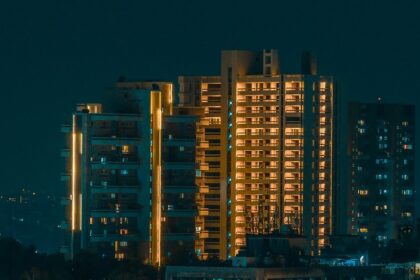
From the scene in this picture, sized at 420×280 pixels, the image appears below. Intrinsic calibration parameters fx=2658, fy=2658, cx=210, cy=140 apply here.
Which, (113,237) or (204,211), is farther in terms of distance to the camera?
(204,211)

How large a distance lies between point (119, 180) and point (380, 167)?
152 feet

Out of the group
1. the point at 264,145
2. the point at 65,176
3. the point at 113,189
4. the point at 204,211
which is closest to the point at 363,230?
the point at 264,145

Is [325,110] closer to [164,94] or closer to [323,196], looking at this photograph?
[323,196]

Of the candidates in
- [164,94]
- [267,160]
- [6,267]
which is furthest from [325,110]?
[6,267]

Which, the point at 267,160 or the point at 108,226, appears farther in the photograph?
the point at 267,160

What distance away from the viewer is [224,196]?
410ft

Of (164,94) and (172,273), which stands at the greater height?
(164,94)

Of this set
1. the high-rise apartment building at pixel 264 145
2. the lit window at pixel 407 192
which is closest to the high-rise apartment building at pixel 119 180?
the high-rise apartment building at pixel 264 145

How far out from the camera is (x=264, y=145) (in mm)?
127125

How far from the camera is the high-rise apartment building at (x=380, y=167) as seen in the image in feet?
505

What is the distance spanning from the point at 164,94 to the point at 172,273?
71.8 feet

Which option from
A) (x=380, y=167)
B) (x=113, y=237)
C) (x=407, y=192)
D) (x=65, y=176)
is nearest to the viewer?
(x=113, y=237)

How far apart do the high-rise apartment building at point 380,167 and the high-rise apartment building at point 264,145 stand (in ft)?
77.0

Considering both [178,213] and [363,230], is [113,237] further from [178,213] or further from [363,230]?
[363,230]
